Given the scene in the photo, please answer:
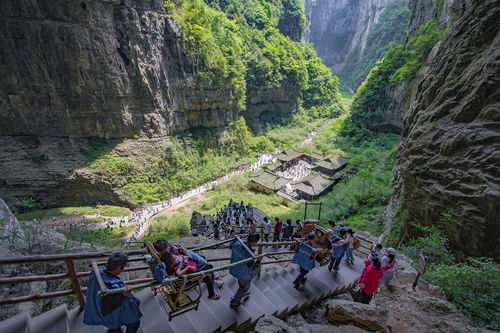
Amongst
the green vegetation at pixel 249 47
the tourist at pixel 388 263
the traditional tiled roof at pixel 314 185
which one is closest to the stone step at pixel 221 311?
the tourist at pixel 388 263

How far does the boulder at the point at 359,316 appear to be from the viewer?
12.2 feet

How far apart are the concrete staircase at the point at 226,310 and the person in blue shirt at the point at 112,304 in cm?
51

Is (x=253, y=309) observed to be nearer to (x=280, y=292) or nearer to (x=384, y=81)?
(x=280, y=292)

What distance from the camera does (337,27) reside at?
8138 cm

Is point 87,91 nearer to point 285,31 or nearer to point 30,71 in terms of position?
point 30,71

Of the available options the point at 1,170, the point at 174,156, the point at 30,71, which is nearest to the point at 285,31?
the point at 174,156

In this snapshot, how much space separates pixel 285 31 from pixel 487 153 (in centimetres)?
5301

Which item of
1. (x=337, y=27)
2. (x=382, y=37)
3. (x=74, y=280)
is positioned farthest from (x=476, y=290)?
(x=337, y=27)

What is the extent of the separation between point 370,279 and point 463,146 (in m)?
4.98

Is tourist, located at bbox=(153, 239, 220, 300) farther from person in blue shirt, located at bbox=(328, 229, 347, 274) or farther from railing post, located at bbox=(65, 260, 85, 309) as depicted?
person in blue shirt, located at bbox=(328, 229, 347, 274)

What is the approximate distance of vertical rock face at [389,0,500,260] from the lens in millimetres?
5926

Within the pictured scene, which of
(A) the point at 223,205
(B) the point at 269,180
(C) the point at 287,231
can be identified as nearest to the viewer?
(C) the point at 287,231

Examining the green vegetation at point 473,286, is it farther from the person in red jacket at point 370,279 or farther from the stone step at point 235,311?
the stone step at point 235,311

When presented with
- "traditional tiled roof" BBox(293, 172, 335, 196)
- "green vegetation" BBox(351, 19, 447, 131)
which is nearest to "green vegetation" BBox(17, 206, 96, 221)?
"traditional tiled roof" BBox(293, 172, 335, 196)
